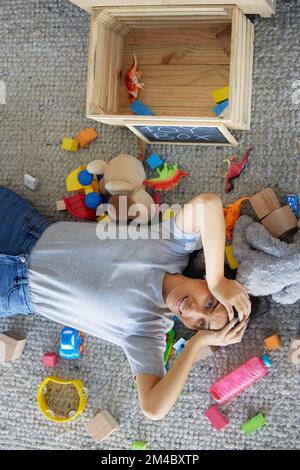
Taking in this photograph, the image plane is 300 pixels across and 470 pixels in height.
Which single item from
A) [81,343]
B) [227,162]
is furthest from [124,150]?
[81,343]

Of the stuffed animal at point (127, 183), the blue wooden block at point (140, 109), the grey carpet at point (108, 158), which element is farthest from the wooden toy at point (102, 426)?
the blue wooden block at point (140, 109)

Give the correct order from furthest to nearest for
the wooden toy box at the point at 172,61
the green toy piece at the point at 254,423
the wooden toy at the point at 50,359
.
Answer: the wooden toy at the point at 50,359 → the green toy piece at the point at 254,423 → the wooden toy box at the point at 172,61

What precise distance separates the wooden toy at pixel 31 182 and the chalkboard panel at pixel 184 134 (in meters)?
0.30

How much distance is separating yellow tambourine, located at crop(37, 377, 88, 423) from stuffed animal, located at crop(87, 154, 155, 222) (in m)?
0.43

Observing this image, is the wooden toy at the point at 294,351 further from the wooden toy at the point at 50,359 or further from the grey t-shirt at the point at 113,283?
the wooden toy at the point at 50,359

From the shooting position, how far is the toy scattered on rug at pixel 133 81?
132 centimetres

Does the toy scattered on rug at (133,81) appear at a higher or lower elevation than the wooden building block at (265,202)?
higher

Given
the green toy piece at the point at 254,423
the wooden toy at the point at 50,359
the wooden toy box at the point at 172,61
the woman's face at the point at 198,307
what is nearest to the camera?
the woman's face at the point at 198,307

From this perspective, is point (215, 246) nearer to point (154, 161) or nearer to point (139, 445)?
point (154, 161)

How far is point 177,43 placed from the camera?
1320mm

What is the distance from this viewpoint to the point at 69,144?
4.63 ft

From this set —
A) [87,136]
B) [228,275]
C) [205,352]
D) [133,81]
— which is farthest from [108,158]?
[205,352]

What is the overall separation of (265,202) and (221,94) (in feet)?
0.86
